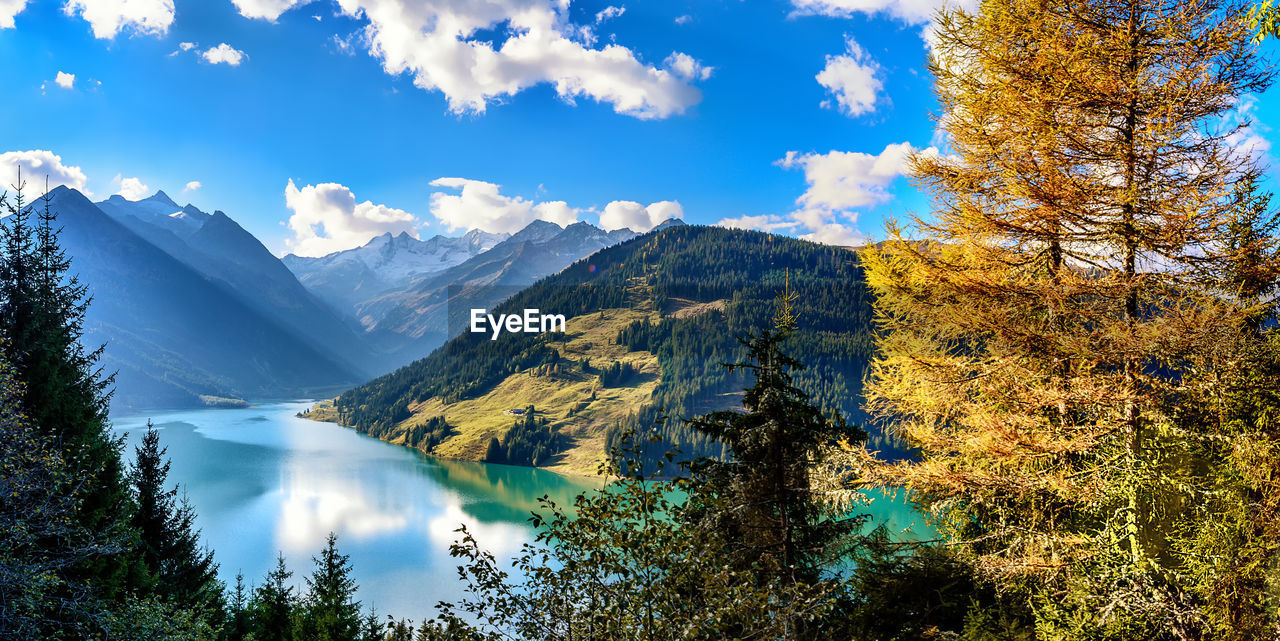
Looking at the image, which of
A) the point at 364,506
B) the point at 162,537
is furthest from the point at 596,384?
the point at 162,537

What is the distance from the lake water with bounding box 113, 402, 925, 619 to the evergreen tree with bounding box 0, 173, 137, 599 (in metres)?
13.5

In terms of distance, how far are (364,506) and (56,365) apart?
75.1 m

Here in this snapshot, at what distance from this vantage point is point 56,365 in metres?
15.9

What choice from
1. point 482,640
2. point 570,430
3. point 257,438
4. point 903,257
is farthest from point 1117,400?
point 257,438

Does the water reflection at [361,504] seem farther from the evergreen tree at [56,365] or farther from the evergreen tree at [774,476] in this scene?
the evergreen tree at [774,476]

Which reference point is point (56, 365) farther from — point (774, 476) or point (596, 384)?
point (596, 384)

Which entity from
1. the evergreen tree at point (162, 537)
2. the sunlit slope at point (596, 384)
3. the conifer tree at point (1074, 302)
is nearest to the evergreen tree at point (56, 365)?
the evergreen tree at point (162, 537)

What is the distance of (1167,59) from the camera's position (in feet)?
25.8

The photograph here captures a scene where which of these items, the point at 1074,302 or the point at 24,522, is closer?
the point at 1074,302

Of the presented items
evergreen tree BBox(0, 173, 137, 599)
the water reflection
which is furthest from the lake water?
evergreen tree BBox(0, 173, 137, 599)

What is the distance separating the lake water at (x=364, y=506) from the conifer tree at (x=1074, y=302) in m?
17.9

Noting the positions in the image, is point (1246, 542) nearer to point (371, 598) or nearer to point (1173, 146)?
point (1173, 146)

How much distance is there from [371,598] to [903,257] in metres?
50.6

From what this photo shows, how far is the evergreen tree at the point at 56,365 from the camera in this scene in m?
14.9
